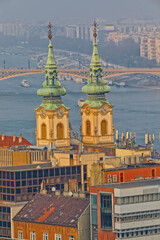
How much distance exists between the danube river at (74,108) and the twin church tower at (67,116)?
12.1 meters

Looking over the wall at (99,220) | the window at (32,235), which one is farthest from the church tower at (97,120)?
the wall at (99,220)

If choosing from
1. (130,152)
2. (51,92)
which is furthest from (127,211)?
(51,92)

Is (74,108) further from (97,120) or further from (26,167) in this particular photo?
(26,167)

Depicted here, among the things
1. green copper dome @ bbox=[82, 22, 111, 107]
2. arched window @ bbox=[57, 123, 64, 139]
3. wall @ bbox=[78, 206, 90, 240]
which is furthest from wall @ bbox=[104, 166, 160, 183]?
green copper dome @ bbox=[82, 22, 111, 107]

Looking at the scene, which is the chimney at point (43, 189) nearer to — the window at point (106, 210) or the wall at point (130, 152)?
the window at point (106, 210)

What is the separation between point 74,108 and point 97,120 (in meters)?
39.9

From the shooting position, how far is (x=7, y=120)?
114m

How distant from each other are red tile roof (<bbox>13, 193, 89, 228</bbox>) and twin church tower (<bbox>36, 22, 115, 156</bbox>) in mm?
14880

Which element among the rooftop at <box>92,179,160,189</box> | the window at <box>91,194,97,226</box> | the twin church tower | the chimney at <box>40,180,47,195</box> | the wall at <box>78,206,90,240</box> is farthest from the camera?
the twin church tower

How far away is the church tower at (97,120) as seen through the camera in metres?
83.7

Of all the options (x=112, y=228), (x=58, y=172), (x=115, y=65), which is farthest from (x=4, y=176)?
(x=115, y=65)

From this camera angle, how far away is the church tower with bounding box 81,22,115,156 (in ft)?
275

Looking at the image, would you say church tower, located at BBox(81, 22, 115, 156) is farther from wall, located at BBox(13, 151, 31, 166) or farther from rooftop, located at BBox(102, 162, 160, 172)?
rooftop, located at BBox(102, 162, 160, 172)

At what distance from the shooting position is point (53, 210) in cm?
6569
